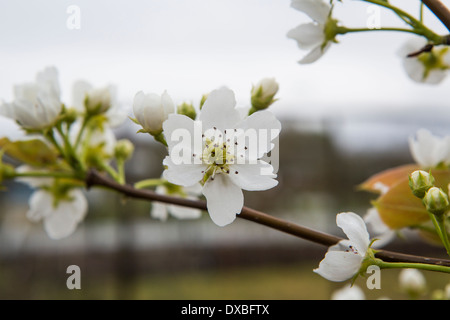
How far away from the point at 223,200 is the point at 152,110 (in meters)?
0.08

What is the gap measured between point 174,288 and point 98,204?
1.19m

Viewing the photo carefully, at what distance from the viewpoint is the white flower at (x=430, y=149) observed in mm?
473

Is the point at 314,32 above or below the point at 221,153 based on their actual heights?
above

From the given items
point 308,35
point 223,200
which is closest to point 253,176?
point 223,200

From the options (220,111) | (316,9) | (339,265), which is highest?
(316,9)

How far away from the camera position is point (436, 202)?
298mm

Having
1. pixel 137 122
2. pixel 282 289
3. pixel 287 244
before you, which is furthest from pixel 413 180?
pixel 287 244

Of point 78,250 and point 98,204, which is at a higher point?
point 98,204

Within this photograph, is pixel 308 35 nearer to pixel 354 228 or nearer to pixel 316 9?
pixel 316 9

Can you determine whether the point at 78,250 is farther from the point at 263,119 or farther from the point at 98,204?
the point at 263,119

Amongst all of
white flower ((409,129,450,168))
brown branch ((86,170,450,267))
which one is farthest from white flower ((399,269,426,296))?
brown branch ((86,170,450,267))

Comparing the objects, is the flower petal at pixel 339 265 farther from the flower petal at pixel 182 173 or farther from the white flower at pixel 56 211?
the white flower at pixel 56 211
